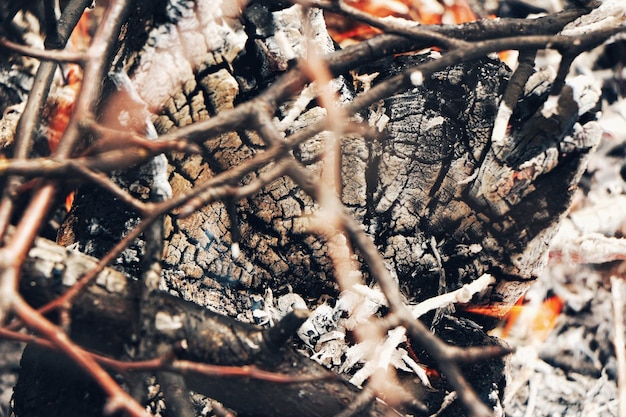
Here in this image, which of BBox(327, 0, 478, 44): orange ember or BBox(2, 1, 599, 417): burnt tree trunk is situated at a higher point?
BBox(327, 0, 478, 44): orange ember

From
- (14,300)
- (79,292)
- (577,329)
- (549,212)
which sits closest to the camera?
(14,300)

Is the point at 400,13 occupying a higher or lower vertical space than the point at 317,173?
higher

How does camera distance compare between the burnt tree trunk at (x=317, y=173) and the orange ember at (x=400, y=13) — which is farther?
the orange ember at (x=400, y=13)

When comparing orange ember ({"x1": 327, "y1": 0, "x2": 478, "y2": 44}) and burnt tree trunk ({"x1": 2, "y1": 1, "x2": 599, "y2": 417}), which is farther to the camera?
orange ember ({"x1": 327, "y1": 0, "x2": 478, "y2": 44})

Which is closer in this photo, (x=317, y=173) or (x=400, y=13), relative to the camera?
(x=317, y=173)

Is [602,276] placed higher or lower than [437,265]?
higher

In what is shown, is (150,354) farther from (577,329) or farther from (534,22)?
(577,329)

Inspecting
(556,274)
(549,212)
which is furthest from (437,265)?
(556,274)

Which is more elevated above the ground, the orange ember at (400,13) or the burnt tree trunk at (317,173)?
the orange ember at (400,13)
